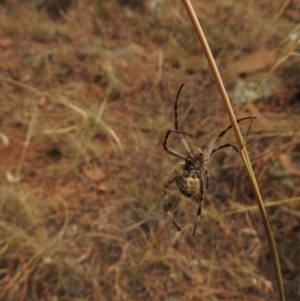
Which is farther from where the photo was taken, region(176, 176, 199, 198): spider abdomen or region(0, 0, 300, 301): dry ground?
region(0, 0, 300, 301): dry ground

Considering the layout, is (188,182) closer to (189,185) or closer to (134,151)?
(189,185)

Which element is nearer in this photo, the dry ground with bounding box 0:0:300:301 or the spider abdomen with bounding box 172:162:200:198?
the spider abdomen with bounding box 172:162:200:198

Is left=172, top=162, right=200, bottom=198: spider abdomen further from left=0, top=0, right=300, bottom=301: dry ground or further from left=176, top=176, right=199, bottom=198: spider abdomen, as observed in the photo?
left=0, top=0, right=300, bottom=301: dry ground

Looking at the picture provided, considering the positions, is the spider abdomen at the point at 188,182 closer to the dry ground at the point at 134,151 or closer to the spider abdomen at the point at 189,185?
the spider abdomen at the point at 189,185

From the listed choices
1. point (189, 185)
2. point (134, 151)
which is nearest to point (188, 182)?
point (189, 185)

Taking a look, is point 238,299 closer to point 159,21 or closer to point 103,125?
point 103,125

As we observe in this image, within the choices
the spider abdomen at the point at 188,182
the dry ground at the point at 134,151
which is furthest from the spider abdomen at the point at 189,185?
the dry ground at the point at 134,151

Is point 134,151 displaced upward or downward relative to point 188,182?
upward

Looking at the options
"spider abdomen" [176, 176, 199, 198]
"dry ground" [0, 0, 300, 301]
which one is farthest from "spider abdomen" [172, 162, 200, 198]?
"dry ground" [0, 0, 300, 301]
